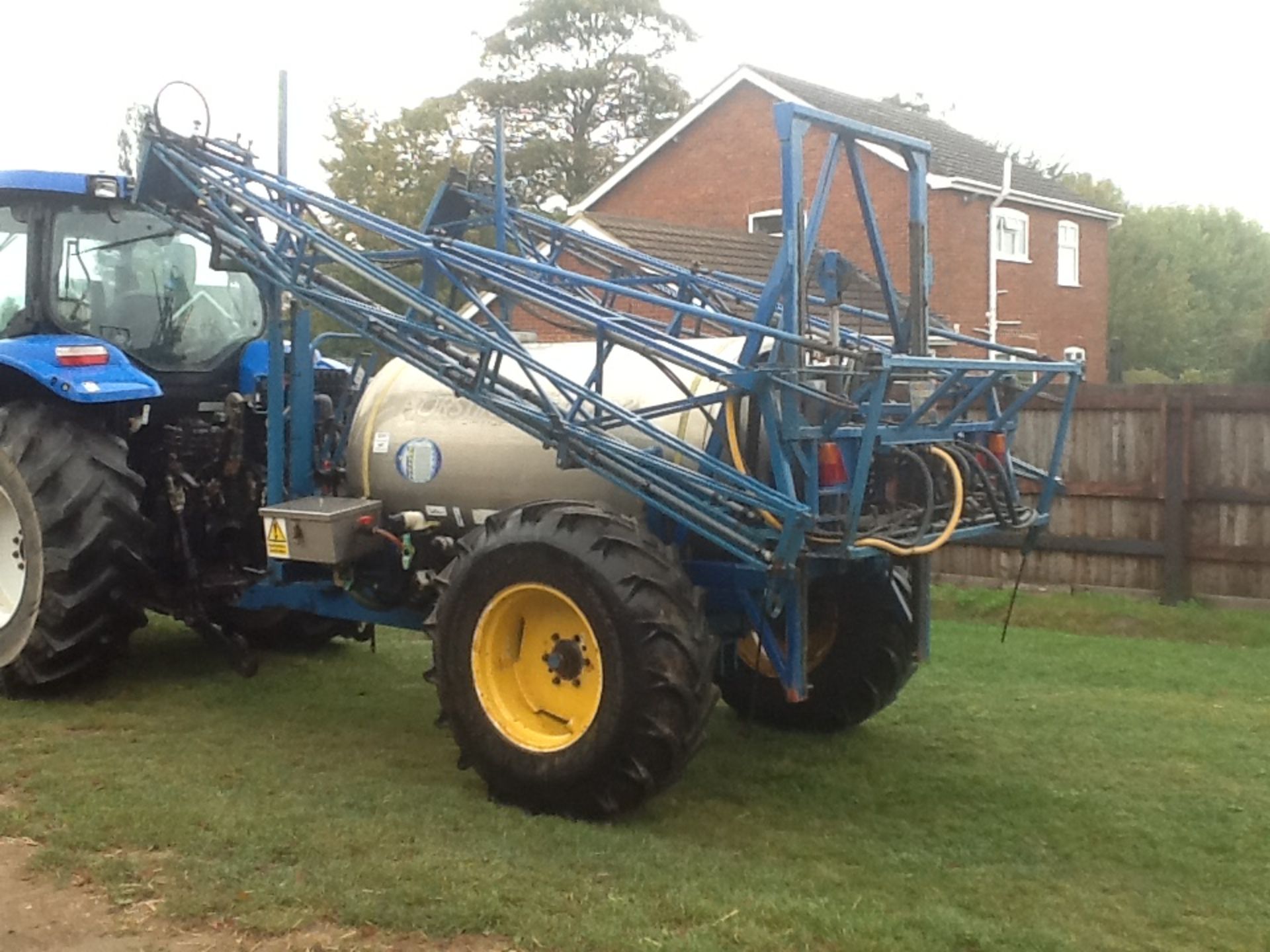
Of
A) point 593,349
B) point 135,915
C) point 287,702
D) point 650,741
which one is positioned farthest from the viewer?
point 287,702

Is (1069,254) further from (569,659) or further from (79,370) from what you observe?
(569,659)

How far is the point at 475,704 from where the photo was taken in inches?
191

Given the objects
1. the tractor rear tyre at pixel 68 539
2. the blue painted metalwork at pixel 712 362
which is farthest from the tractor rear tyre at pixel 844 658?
the tractor rear tyre at pixel 68 539

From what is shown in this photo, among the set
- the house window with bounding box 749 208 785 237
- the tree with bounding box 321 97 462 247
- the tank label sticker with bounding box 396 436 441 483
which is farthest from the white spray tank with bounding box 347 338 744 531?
the tree with bounding box 321 97 462 247

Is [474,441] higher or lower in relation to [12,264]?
lower

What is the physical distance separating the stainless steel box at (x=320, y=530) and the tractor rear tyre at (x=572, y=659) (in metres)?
0.81

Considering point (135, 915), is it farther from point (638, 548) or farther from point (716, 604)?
point (716, 604)

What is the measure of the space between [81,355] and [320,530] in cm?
154

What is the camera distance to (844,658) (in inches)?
232

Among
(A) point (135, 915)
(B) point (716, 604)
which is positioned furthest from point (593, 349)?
(A) point (135, 915)

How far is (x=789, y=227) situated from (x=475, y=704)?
206 cm

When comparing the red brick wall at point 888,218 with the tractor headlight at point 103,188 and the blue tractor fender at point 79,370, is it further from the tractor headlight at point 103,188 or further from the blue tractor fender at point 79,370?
the blue tractor fender at point 79,370

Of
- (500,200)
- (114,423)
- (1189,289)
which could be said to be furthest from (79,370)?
(1189,289)

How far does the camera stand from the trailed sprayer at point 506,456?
4.56 m
